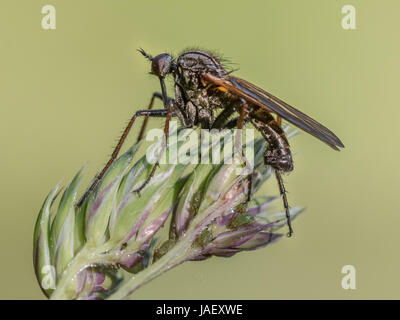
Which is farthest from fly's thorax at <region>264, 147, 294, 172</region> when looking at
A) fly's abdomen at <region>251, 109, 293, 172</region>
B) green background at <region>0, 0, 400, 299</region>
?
green background at <region>0, 0, 400, 299</region>

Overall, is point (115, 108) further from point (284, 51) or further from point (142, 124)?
point (142, 124)

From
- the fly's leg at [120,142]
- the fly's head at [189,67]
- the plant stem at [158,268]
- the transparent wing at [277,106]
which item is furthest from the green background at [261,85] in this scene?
the plant stem at [158,268]

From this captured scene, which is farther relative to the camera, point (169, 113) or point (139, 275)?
point (169, 113)

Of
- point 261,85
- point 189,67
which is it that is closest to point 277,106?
point 189,67

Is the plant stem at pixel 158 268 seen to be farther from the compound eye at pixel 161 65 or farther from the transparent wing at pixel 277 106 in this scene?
the compound eye at pixel 161 65

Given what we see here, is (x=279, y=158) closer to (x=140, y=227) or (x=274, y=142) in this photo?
(x=274, y=142)

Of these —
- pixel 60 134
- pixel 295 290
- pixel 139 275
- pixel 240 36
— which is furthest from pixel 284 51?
pixel 139 275

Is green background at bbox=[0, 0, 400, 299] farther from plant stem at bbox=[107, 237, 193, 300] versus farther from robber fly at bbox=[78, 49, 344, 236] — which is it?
plant stem at bbox=[107, 237, 193, 300]
